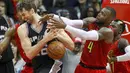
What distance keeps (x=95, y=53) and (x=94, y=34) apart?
1.87 feet

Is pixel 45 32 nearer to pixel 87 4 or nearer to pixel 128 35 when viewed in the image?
pixel 128 35

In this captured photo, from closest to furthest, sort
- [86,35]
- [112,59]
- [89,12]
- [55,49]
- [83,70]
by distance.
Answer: [86,35] → [55,49] → [83,70] → [112,59] → [89,12]

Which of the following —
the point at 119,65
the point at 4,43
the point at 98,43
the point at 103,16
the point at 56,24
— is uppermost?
the point at 56,24

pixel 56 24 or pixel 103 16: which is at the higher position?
pixel 56 24

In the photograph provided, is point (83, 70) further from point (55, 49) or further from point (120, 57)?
point (55, 49)

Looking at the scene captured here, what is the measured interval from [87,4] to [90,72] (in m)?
5.10

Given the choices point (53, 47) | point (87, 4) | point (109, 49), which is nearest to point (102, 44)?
point (109, 49)

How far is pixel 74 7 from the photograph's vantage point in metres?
11.9

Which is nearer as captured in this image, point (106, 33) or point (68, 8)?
point (106, 33)

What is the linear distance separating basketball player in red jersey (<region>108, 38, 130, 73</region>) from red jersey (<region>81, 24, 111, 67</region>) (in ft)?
0.95

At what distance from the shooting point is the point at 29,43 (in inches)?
256

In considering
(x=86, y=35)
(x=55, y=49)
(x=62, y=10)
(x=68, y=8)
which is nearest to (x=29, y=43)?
(x=55, y=49)

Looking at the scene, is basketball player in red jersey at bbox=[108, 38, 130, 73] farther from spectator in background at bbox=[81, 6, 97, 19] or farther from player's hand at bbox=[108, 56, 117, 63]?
spectator in background at bbox=[81, 6, 97, 19]

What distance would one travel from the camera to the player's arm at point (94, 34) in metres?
6.17
